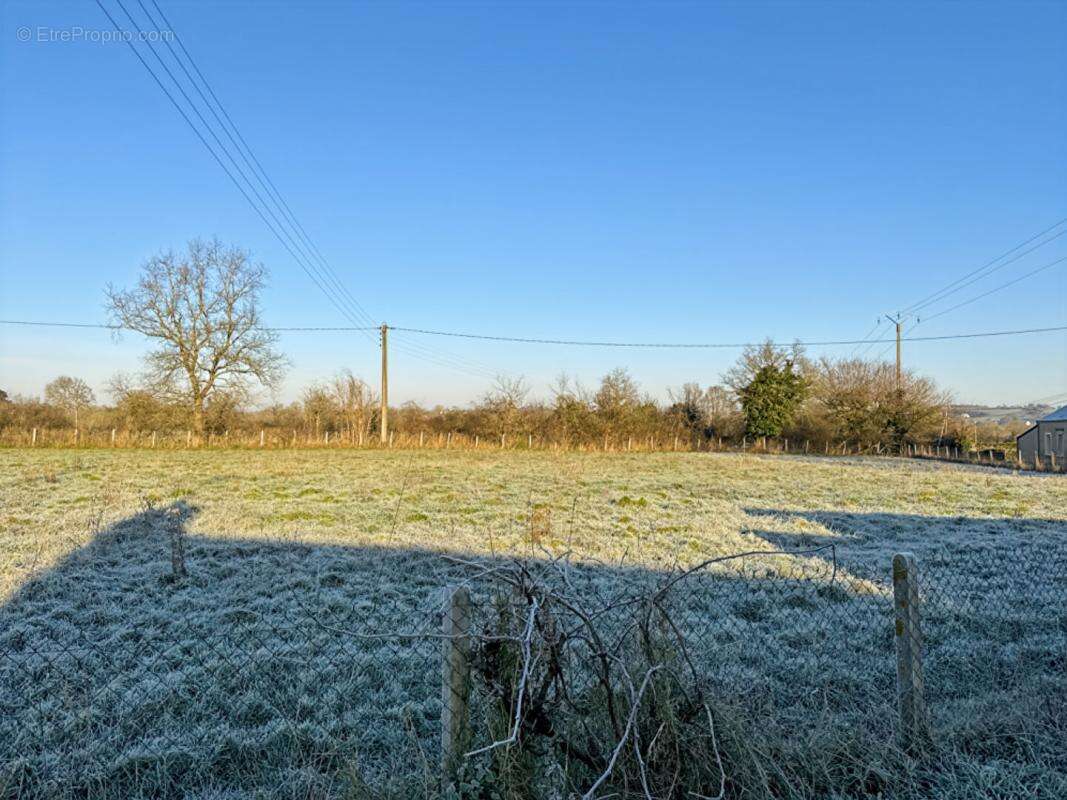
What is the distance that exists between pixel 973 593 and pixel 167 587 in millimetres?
7680

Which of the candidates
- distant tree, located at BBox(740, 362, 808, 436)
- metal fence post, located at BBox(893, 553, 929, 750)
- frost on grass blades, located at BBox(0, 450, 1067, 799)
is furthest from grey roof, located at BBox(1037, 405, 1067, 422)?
metal fence post, located at BBox(893, 553, 929, 750)

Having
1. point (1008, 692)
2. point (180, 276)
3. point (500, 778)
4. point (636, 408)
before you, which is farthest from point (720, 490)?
point (180, 276)

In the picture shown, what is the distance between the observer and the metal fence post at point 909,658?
2971mm

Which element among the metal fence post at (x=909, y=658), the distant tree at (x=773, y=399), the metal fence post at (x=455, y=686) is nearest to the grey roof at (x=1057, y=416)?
the distant tree at (x=773, y=399)

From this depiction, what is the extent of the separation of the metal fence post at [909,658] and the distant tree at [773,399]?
36.8 m

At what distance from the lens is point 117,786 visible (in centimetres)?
294

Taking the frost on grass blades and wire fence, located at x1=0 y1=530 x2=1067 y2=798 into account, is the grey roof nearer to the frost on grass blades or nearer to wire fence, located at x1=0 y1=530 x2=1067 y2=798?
the frost on grass blades

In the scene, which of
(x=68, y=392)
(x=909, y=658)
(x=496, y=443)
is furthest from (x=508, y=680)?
(x=68, y=392)

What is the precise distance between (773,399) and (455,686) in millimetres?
38547

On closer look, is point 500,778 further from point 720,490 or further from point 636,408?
point 636,408

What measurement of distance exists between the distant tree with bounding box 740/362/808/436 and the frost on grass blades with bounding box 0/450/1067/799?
2754cm

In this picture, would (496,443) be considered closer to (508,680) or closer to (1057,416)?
(1057,416)

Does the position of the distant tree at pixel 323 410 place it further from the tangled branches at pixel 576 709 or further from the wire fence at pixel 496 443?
the tangled branches at pixel 576 709

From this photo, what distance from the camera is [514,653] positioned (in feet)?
7.72
